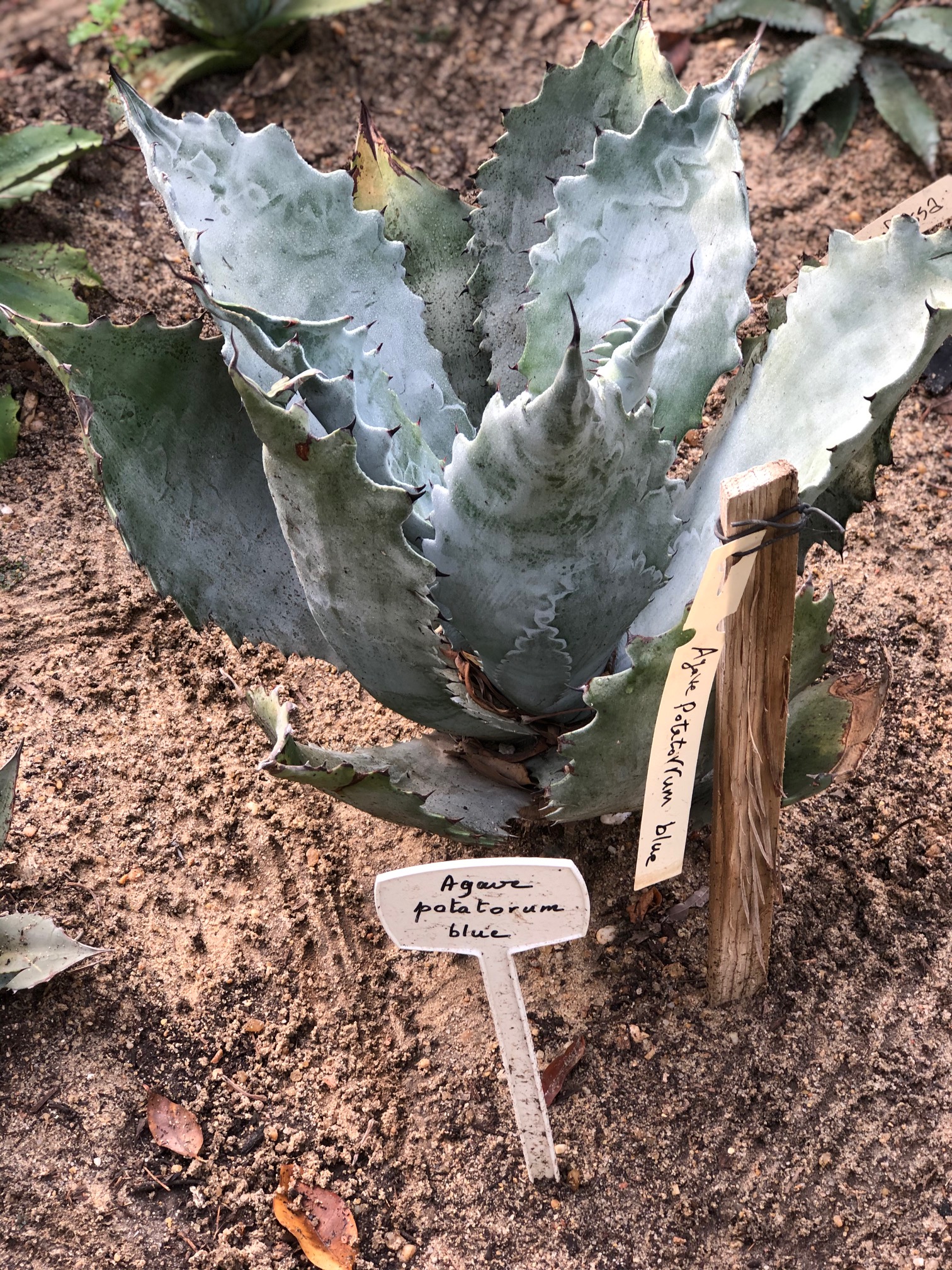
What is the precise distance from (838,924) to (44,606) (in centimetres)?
129

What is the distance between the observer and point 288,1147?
139 centimetres

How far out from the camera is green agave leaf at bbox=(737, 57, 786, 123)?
262cm

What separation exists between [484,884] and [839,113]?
2.20 metres

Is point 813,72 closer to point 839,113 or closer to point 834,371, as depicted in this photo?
point 839,113

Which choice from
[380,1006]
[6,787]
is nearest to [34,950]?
[6,787]

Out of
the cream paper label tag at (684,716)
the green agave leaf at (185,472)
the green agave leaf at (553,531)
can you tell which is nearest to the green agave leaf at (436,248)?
the green agave leaf at (185,472)

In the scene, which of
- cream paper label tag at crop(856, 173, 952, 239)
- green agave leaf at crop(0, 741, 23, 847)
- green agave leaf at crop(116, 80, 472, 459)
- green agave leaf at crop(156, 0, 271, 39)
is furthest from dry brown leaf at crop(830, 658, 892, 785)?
green agave leaf at crop(156, 0, 271, 39)

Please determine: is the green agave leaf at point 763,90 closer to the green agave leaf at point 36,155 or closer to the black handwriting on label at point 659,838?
the green agave leaf at point 36,155

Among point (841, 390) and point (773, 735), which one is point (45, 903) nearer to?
point (773, 735)

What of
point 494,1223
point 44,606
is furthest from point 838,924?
point 44,606

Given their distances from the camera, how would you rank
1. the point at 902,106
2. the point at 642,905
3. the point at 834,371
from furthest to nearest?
the point at 902,106 < the point at 642,905 < the point at 834,371

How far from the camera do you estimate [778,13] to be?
8.89 feet

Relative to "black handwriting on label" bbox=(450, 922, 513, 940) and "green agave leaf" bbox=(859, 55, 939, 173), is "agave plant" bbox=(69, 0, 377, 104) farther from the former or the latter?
"black handwriting on label" bbox=(450, 922, 513, 940)

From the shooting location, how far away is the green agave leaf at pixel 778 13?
2693 millimetres
